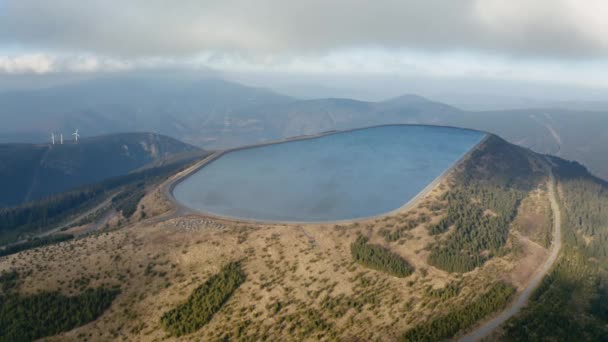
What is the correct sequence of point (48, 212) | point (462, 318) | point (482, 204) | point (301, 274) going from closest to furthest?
point (462, 318)
point (301, 274)
point (482, 204)
point (48, 212)

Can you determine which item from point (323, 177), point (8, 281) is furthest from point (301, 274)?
point (8, 281)

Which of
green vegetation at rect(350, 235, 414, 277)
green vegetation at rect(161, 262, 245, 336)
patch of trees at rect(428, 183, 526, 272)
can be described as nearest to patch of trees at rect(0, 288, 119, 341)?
green vegetation at rect(161, 262, 245, 336)

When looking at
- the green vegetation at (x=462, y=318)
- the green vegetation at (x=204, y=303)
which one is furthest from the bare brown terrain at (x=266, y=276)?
the green vegetation at (x=462, y=318)

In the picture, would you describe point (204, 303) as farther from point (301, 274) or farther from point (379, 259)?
point (379, 259)

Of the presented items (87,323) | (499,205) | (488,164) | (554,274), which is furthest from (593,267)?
(87,323)

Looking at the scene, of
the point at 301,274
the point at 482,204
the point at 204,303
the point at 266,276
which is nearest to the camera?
the point at 204,303

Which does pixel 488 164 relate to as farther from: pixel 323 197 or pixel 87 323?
pixel 87 323

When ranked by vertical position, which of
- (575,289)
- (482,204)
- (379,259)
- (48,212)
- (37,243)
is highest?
(482,204)

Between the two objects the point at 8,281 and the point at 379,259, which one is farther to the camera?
the point at 379,259
